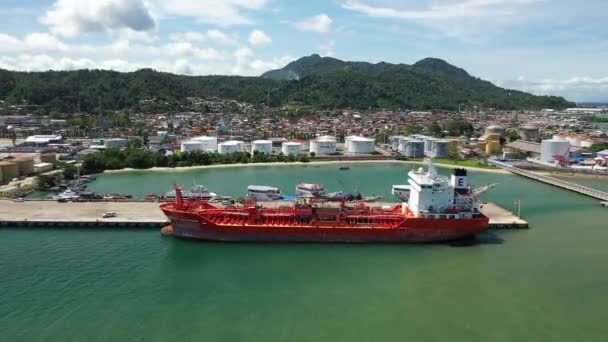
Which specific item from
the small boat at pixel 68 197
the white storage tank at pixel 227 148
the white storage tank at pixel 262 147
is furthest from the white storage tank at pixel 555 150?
the small boat at pixel 68 197

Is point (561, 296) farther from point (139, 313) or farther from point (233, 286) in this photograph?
point (139, 313)

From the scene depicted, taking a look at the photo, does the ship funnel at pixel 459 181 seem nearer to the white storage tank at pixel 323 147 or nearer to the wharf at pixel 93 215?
the wharf at pixel 93 215

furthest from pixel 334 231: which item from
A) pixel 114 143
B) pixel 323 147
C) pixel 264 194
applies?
pixel 114 143

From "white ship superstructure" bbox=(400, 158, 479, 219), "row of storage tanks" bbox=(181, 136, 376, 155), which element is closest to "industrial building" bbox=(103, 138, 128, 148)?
"row of storage tanks" bbox=(181, 136, 376, 155)

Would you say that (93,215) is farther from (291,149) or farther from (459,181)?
(291,149)

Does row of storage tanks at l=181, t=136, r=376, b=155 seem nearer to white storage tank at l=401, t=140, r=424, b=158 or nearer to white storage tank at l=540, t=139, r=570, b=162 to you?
white storage tank at l=401, t=140, r=424, b=158

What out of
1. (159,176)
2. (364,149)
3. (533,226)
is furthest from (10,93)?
(533,226)
